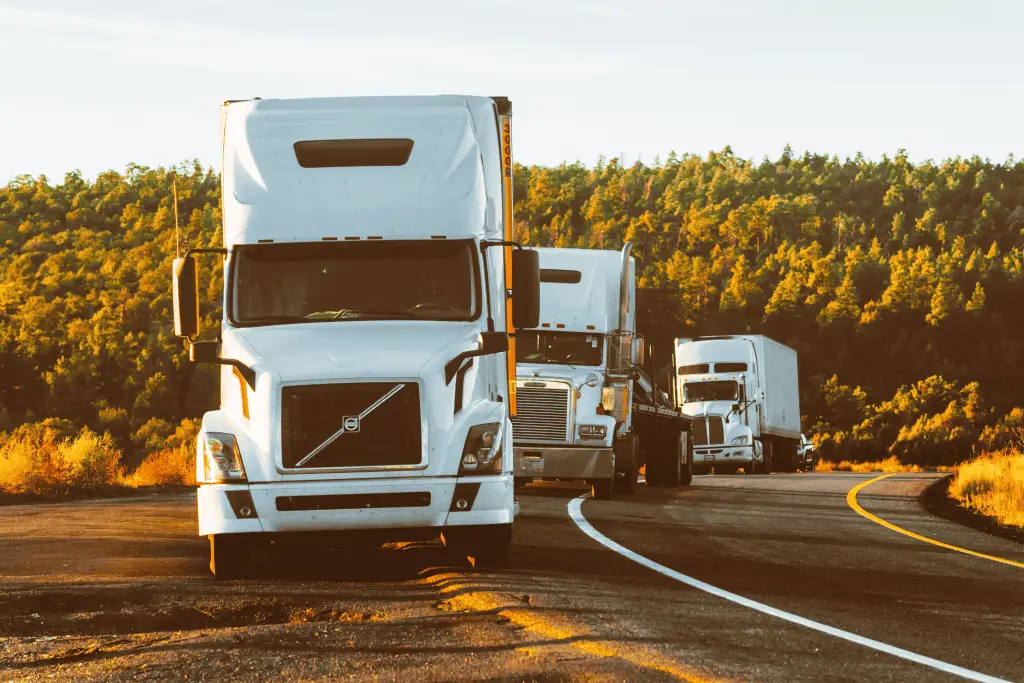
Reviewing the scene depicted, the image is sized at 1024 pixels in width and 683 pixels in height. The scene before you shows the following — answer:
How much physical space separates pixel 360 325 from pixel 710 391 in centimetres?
3065

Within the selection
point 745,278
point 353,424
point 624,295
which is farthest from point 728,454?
point 745,278

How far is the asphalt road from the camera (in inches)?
297

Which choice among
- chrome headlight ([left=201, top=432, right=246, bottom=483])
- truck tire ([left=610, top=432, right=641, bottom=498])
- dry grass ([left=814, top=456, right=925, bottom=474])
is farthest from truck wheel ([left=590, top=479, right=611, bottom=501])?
dry grass ([left=814, top=456, right=925, bottom=474])

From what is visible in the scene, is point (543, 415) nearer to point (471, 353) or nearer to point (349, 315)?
point (349, 315)

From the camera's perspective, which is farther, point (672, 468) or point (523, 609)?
point (672, 468)

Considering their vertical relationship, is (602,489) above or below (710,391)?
below

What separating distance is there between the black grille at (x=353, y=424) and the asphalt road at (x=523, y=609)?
3.17 ft

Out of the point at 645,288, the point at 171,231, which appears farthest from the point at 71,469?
the point at 645,288

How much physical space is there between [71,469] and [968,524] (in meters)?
15.6

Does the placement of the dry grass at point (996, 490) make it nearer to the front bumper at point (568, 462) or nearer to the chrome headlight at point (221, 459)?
the front bumper at point (568, 462)

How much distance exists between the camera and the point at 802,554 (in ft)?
44.8

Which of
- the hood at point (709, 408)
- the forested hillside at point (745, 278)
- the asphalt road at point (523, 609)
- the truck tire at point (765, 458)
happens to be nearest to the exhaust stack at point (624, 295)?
the asphalt road at point (523, 609)

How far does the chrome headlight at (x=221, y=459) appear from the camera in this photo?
11.0 meters

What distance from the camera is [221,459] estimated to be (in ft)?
36.3
